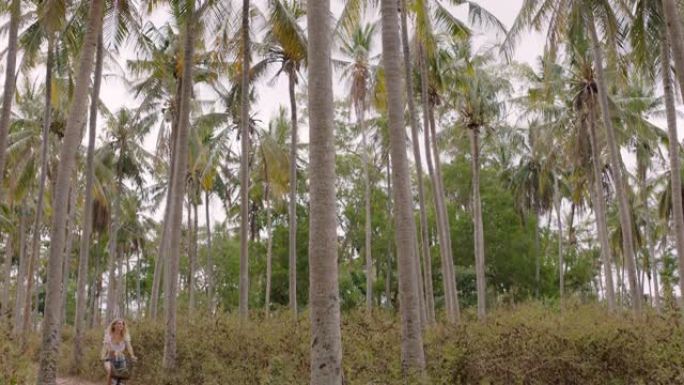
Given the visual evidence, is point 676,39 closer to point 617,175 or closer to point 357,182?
point 617,175

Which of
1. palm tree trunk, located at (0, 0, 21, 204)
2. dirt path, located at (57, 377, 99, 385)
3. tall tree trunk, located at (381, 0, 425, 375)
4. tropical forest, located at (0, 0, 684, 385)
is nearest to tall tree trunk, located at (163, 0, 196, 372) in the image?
tropical forest, located at (0, 0, 684, 385)

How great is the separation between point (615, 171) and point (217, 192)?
2239 centimetres

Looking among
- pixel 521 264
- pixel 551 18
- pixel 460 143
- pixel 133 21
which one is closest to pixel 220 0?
pixel 133 21

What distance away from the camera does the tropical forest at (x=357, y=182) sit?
28.7 ft

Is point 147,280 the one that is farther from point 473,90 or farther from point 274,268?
point 473,90

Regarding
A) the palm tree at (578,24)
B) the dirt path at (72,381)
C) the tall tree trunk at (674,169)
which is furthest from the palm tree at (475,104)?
the dirt path at (72,381)

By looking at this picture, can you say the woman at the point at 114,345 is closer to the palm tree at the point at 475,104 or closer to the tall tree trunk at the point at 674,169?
the tall tree trunk at the point at 674,169

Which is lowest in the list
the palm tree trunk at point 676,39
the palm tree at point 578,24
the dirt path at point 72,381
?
the dirt path at point 72,381

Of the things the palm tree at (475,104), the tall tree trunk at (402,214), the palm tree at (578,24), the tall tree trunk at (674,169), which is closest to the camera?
the tall tree trunk at (402,214)

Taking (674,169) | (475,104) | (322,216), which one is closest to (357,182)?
(475,104)

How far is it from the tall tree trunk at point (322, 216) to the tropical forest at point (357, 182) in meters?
0.02

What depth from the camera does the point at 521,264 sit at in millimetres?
32188

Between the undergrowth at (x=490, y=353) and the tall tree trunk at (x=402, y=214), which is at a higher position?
the tall tree trunk at (x=402, y=214)

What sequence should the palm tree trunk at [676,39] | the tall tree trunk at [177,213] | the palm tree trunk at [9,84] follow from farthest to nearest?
the palm tree trunk at [9,84] < the tall tree trunk at [177,213] < the palm tree trunk at [676,39]
